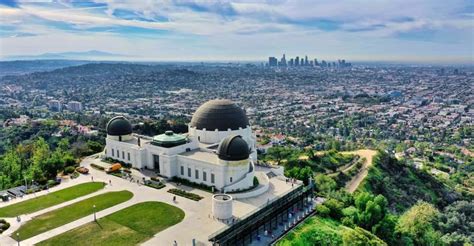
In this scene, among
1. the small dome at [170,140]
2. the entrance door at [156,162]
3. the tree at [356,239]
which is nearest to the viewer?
the tree at [356,239]

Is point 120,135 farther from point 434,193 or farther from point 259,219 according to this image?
point 434,193

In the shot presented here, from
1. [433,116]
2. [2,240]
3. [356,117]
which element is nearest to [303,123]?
[356,117]

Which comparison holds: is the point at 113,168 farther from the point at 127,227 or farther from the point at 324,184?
the point at 324,184

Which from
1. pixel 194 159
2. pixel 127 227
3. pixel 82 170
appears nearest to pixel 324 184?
pixel 194 159

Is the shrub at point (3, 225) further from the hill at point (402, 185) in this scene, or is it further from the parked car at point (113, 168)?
the hill at point (402, 185)

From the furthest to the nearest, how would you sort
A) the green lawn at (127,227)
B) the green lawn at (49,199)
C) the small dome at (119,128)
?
the small dome at (119,128), the green lawn at (49,199), the green lawn at (127,227)

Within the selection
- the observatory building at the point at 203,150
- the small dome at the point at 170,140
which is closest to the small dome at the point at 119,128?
the observatory building at the point at 203,150
